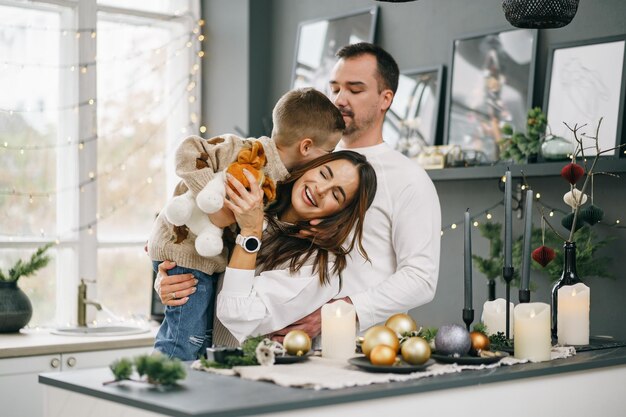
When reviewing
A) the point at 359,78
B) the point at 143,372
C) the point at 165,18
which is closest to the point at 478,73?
the point at 359,78

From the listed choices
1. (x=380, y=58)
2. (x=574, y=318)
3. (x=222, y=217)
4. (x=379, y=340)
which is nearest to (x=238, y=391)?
(x=379, y=340)

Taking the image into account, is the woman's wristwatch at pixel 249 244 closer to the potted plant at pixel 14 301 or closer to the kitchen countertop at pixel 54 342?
the kitchen countertop at pixel 54 342

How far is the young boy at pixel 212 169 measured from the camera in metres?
2.44

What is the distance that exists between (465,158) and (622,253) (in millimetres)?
809

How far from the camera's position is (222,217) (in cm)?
240

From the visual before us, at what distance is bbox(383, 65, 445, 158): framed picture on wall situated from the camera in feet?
13.9

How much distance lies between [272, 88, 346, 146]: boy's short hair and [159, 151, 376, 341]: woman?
0.07 m

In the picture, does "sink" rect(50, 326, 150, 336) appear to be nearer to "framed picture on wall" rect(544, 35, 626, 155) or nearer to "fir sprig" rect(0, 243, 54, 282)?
"fir sprig" rect(0, 243, 54, 282)

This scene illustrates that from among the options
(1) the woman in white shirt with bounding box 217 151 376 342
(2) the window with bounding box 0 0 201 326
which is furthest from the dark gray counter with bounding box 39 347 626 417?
(2) the window with bounding box 0 0 201 326

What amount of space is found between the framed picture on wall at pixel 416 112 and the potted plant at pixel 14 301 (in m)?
1.74

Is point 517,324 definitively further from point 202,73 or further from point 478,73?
point 202,73

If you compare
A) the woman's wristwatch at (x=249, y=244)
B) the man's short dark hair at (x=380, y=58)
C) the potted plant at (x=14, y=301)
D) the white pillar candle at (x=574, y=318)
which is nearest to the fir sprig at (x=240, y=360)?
the woman's wristwatch at (x=249, y=244)

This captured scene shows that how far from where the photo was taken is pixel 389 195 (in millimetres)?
2670

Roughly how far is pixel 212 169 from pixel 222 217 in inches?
5.0
